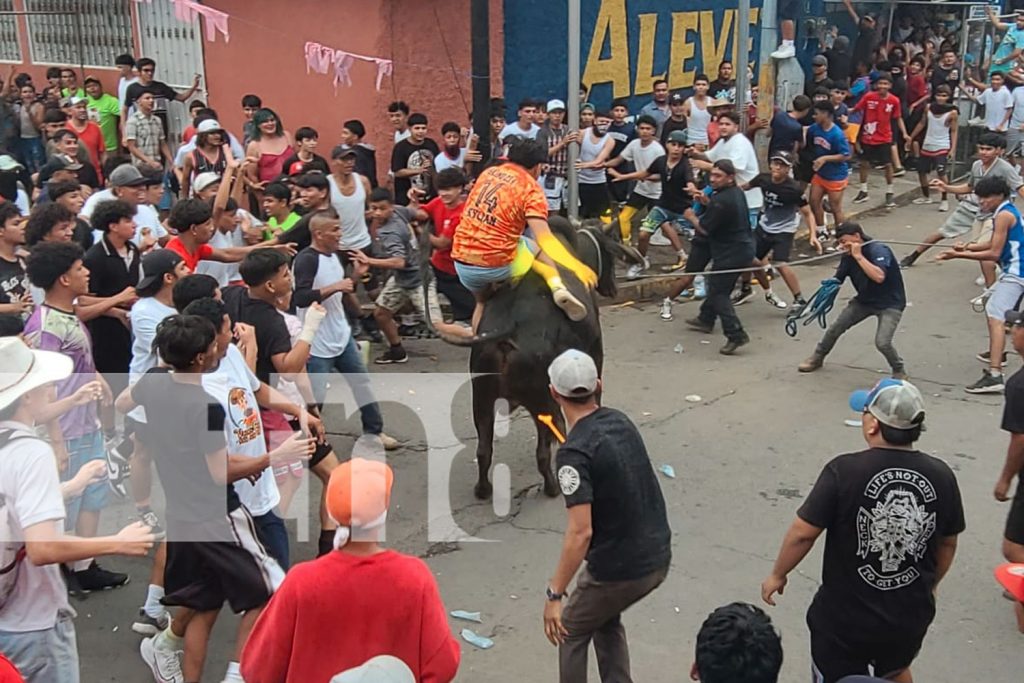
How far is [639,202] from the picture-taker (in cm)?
1254

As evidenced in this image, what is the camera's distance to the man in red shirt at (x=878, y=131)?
1612 cm

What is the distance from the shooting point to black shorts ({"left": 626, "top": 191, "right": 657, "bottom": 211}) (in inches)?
491

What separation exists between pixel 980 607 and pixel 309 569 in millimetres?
4097

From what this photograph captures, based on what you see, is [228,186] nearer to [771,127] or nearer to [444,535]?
[444,535]

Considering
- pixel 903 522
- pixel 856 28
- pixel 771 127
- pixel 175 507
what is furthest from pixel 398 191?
pixel 856 28

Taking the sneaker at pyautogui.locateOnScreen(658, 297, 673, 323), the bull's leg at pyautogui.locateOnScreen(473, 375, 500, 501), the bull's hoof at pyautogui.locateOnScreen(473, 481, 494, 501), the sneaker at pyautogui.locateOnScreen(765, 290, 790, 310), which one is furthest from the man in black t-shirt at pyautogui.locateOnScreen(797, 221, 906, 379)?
the bull's hoof at pyautogui.locateOnScreen(473, 481, 494, 501)

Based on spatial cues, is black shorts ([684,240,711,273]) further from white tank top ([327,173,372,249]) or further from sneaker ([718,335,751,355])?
white tank top ([327,173,372,249])

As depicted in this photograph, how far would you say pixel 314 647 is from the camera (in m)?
3.29

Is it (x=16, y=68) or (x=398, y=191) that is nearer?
(x=398, y=191)

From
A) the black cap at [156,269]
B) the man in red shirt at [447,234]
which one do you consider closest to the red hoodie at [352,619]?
the black cap at [156,269]

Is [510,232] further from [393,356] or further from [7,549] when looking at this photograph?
[7,549]

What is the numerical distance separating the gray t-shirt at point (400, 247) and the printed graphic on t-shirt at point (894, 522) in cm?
Answer: 572

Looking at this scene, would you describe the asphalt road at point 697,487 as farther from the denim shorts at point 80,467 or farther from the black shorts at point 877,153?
the black shorts at point 877,153

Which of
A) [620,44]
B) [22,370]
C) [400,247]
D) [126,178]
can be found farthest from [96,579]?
[620,44]
